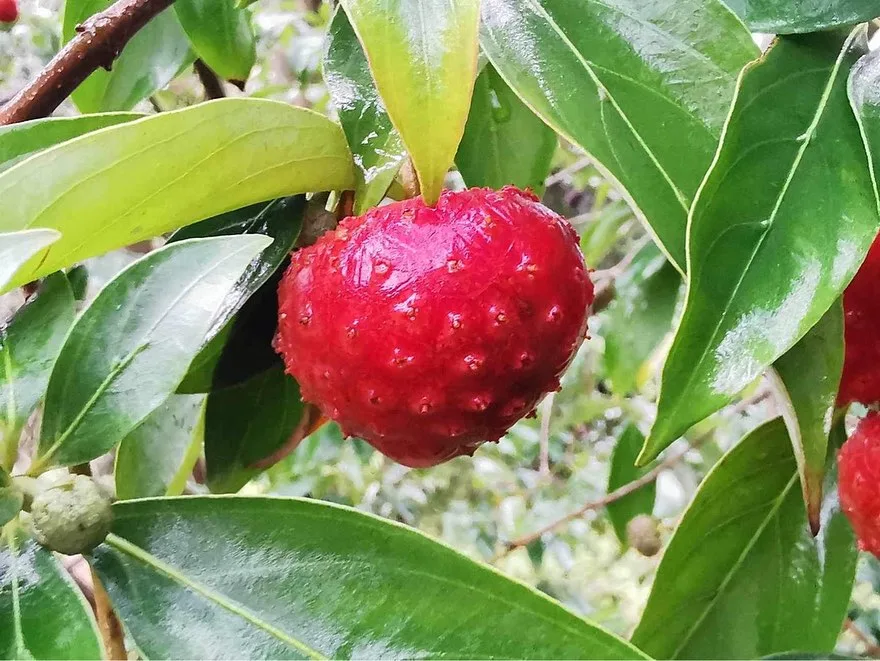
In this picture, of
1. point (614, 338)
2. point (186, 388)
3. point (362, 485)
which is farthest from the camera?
point (362, 485)

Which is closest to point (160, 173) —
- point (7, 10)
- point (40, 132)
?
point (40, 132)

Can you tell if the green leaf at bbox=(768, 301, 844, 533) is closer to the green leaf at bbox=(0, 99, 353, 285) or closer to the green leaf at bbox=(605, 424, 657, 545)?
the green leaf at bbox=(0, 99, 353, 285)

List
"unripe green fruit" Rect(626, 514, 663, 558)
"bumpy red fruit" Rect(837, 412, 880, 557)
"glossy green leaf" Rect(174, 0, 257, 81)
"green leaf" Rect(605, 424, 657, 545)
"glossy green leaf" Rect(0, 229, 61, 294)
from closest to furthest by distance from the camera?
"glossy green leaf" Rect(0, 229, 61, 294) < "bumpy red fruit" Rect(837, 412, 880, 557) < "glossy green leaf" Rect(174, 0, 257, 81) < "green leaf" Rect(605, 424, 657, 545) < "unripe green fruit" Rect(626, 514, 663, 558)

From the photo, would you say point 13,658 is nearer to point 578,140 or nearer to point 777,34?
point 578,140

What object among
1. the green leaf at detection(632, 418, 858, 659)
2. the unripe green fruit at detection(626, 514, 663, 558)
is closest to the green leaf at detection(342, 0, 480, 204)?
the green leaf at detection(632, 418, 858, 659)

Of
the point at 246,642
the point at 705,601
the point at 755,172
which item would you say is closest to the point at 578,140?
the point at 755,172

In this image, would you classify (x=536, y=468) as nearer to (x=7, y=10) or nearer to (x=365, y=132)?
(x=7, y=10)
